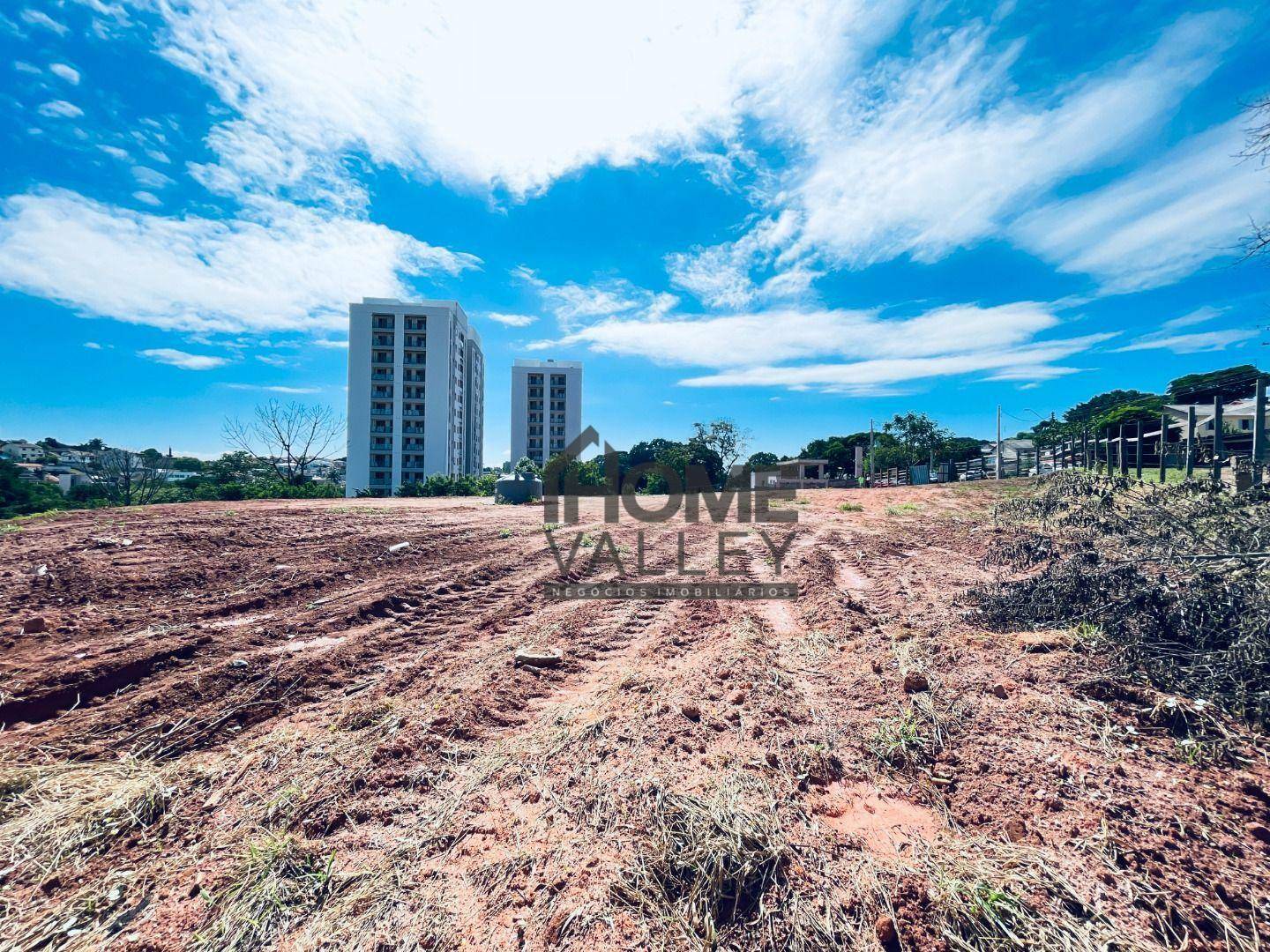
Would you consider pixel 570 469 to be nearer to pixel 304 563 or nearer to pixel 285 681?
pixel 304 563

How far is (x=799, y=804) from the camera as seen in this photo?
6.55 feet

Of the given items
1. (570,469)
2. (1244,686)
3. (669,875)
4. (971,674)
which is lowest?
(669,875)

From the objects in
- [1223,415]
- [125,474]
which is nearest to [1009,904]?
[1223,415]

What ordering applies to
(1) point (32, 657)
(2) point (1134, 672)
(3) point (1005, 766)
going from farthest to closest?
1. (1) point (32, 657)
2. (2) point (1134, 672)
3. (3) point (1005, 766)

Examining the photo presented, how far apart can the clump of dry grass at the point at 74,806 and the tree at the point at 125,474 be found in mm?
24445

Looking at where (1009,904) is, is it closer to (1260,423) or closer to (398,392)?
(1260,423)

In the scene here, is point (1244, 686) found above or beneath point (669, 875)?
above

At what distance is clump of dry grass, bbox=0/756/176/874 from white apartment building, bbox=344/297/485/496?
1620 inches

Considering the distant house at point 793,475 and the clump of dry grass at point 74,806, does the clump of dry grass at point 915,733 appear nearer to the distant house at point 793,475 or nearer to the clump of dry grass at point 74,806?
the clump of dry grass at point 74,806

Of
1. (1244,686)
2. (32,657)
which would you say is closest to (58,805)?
(32,657)

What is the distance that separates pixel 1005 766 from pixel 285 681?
4.10 meters

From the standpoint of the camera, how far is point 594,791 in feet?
6.88

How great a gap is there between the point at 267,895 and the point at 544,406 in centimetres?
5746

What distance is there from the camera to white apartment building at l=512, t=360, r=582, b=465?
186 ft
